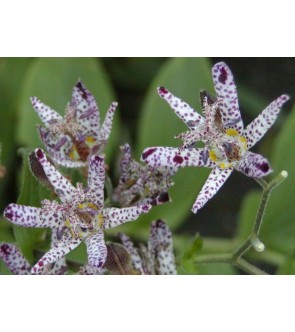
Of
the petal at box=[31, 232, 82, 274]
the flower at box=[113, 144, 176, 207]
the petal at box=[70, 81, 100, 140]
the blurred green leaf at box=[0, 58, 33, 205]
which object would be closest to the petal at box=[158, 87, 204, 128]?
the flower at box=[113, 144, 176, 207]

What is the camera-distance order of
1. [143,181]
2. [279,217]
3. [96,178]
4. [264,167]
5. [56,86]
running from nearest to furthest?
[264,167]
[96,178]
[143,181]
[279,217]
[56,86]

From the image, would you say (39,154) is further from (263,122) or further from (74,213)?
(263,122)

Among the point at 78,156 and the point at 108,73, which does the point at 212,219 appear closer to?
the point at 108,73

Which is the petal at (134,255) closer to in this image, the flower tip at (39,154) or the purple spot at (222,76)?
the flower tip at (39,154)

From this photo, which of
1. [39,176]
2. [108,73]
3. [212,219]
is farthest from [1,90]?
[39,176]

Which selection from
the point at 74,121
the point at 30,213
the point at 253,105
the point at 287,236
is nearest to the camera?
the point at 30,213

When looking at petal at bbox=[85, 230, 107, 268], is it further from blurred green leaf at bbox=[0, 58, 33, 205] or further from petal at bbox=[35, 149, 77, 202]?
blurred green leaf at bbox=[0, 58, 33, 205]

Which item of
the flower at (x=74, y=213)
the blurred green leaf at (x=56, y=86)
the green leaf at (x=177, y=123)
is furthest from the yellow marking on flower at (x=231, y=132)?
the blurred green leaf at (x=56, y=86)

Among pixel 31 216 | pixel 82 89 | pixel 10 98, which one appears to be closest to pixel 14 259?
pixel 31 216
